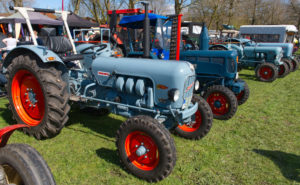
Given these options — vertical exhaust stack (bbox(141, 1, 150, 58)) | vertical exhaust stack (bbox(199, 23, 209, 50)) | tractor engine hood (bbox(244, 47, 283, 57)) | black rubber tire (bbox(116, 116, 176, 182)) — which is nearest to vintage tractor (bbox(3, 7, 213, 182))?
black rubber tire (bbox(116, 116, 176, 182))

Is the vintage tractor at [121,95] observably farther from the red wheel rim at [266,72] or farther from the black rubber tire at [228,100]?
the red wheel rim at [266,72]

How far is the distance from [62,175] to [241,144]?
2.59 m

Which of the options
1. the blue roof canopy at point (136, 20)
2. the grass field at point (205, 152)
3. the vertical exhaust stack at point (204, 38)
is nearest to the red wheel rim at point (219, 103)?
the grass field at point (205, 152)

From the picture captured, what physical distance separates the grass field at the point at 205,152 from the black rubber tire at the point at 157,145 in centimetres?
12

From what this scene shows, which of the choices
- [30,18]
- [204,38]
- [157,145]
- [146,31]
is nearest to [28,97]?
[146,31]

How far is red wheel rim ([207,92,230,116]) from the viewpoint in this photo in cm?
459

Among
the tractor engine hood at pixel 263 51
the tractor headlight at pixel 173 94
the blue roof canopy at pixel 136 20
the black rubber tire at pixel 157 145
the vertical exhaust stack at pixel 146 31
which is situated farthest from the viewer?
the tractor engine hood at pixel 263 51

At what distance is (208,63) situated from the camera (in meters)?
5.11

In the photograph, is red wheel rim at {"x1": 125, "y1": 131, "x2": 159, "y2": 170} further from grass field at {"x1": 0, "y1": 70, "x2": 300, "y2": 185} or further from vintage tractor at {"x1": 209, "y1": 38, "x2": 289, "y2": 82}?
vintage tractor at {"x1": 209, "y1": 38, "x2": 289, "y2": 82}

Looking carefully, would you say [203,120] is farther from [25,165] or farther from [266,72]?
[266,72]

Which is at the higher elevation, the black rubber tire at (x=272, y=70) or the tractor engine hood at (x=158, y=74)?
the tractor engine hood at (x=158, y=74)

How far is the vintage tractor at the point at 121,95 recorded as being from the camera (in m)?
2.57

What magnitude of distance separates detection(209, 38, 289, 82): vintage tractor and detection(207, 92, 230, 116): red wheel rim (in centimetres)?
475

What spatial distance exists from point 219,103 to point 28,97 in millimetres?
3523
